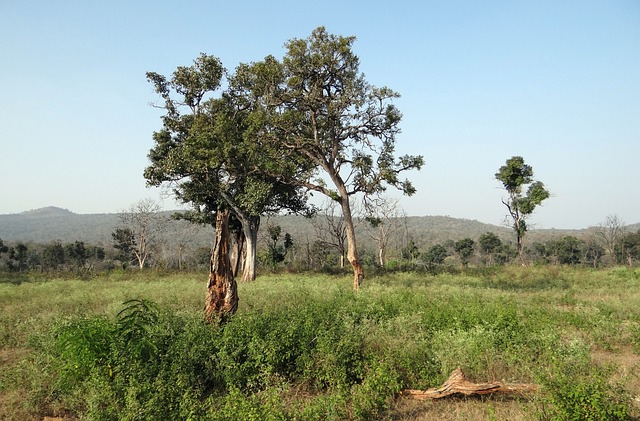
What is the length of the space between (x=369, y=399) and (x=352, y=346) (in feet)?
4.58

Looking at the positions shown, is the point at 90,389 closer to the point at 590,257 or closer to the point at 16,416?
the point at 16,416

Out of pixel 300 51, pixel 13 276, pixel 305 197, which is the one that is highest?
pixel 300 51

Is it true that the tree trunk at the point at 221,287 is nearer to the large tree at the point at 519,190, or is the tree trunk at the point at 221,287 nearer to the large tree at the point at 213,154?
the large tree at the point at 213,154

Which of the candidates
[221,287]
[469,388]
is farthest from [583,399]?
[221,287]

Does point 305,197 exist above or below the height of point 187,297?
above

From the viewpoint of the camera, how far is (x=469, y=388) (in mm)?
6355

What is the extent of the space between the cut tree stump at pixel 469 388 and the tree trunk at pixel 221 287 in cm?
489

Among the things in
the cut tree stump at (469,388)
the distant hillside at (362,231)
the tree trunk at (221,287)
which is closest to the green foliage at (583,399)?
the cut tree stump at (469,388)

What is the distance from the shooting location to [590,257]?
70.9m

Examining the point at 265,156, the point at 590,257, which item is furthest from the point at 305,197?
the point at 590,257

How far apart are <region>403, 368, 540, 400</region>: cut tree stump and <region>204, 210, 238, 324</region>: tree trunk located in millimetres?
4887

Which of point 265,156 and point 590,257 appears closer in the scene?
point 265,156

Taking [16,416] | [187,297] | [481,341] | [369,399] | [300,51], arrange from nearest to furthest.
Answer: [369,399] → [16,416] → [481,341] → [187,297] → [300,51]

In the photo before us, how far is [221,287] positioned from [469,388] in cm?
587
